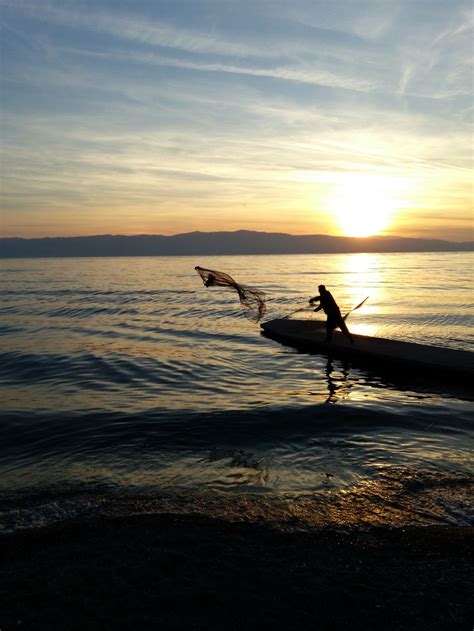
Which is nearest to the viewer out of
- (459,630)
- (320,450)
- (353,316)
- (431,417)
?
(459,630)

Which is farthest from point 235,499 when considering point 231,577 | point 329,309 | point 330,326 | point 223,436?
Result: point 330,326

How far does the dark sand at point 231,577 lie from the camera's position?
17.3 ft

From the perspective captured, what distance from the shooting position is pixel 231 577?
5957 mm

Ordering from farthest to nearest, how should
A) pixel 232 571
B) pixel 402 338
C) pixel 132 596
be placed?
1. pixel 402 338
2. pixel 232 571
3. pixel 132 596

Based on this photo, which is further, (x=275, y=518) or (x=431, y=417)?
(x=431, y=417)

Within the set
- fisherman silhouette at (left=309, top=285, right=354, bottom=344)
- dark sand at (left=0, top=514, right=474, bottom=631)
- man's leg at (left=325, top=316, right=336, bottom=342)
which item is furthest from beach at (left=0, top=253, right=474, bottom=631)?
man's leg at (left=325, top=316, right=336, bottom=342)

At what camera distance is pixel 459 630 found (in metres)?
4.98

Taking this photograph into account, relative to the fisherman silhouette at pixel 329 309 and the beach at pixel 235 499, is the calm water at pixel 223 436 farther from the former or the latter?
the fisherman silhouette at pixel 329 309

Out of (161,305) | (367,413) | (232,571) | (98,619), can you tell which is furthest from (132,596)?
(161,305)

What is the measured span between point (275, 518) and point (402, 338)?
22.1 metres

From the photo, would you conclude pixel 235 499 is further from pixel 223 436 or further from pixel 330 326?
pixel 330 326

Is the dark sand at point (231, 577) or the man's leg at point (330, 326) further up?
the man's leg at point (330, 326)

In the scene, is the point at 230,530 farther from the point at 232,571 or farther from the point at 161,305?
the point at 161,305

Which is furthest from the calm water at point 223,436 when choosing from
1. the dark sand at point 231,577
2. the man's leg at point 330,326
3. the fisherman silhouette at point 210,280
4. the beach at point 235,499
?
the fisherman silhouette at point 210,280
